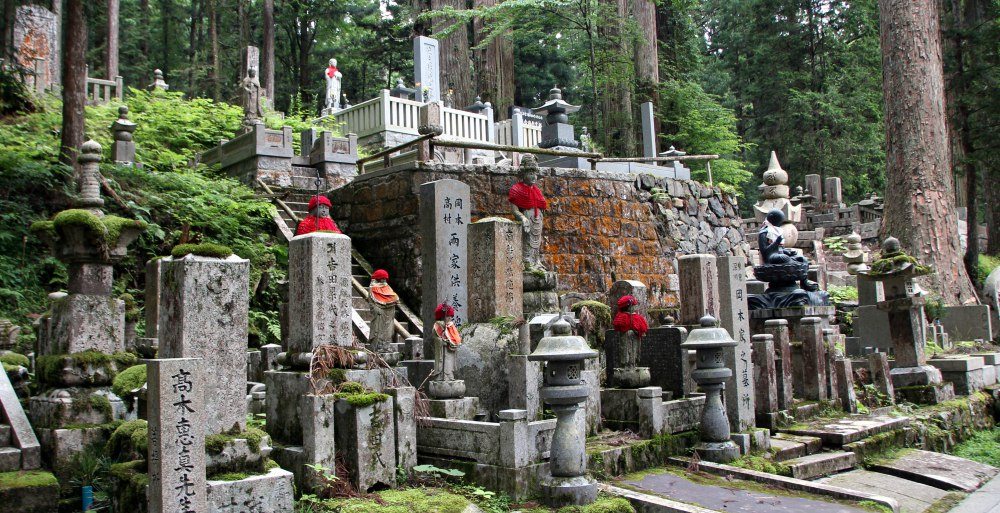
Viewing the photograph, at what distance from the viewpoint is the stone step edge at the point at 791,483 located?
24.1 feet

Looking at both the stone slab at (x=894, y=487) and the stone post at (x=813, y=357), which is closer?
the stone slab at (x=894, y=487)

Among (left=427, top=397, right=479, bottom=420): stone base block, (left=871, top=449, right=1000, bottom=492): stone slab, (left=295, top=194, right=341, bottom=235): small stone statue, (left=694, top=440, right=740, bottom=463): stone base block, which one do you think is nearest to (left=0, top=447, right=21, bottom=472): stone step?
(left=427, top=397, right=479, bottom=420): stone base block

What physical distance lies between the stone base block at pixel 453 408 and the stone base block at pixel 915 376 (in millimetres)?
8499

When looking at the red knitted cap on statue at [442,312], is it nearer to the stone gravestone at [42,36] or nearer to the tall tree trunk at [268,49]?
the stone gravestone at [42,36]

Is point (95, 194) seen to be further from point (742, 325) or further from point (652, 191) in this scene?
point (652, 191)

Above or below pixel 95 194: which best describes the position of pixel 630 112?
above

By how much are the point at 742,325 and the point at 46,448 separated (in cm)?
790

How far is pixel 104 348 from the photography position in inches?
307

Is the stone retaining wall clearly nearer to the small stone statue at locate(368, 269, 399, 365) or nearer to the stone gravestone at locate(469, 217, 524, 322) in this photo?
the small stone statue at locate(368, 269, 399, 365)

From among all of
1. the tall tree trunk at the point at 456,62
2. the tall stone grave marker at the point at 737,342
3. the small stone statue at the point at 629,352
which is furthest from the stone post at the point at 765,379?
the tall tree trunk at the point at 456,62

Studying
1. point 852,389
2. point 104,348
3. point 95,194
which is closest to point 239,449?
point 104,348

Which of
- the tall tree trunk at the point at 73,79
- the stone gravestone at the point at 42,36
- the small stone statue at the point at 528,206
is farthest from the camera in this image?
the stone gravestone at the point at 42,36

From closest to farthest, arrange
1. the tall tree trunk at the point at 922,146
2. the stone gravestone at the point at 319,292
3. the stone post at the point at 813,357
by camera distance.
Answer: the stone gravestone at the point at 319,292 < the stone post at the point at 813,357 < the tall tree trunk at the point at 922,146

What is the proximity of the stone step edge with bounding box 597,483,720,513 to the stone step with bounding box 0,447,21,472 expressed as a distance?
5.10 m
